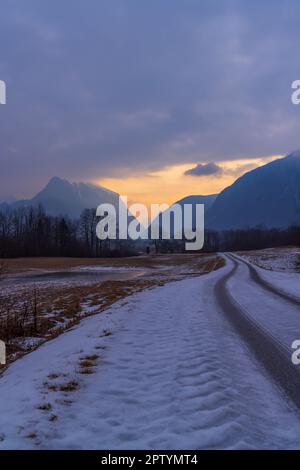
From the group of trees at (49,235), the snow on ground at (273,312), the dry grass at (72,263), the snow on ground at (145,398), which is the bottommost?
the dry grass at (72,263)

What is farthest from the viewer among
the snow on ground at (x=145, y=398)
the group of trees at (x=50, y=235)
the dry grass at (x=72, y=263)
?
the group of trees at (x=50, y=235)

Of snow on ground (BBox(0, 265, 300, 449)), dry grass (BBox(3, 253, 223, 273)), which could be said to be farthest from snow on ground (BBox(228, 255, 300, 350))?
dry grass (BBox(3, 253, 223, 273))

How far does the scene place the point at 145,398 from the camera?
220 inches

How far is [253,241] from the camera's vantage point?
184875 mm

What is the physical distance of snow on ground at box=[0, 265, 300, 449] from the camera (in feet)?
14.3

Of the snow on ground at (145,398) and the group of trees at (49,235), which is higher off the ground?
the group of trees at (49,235)

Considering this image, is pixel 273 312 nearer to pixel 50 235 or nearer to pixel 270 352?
pixel 270 352

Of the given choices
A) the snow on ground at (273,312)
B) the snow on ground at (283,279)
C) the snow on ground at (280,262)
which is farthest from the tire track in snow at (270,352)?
the snow on ground at (280,262)

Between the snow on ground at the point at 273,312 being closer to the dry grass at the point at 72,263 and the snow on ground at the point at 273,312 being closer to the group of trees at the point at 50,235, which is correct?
the dry grass at the point at 72,263

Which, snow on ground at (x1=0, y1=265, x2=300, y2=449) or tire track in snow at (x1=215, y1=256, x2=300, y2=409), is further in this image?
tire track in snow at (x1=215, y1=256, x2=300, y2=409)

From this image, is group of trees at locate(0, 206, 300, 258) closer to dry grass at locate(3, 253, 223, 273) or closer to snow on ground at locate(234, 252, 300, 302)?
dry grass at locate(3, 253, 223, 273)

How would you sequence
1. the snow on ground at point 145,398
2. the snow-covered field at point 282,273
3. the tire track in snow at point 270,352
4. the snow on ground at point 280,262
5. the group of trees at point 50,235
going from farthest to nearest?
1. the group of trees at point 50,235
2. the snow on ground at point 280,262
3. the snow-covered field at point 282,273
4. the tire track in snow at point 270,352
5. the snow on ground at point 145,398

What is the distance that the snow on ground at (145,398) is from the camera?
172 inches
